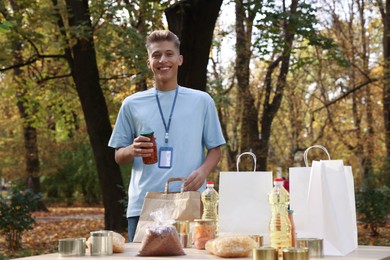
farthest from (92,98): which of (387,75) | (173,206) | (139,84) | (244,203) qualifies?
(244,203)

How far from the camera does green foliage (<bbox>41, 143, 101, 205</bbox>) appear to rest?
27.9m

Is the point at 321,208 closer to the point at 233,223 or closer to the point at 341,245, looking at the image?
the point at 341,245

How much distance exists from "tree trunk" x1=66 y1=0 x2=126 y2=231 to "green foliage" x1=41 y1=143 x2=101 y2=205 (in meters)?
14.2

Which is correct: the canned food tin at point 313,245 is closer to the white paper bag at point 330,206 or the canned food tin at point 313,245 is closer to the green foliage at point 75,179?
the white paper bag at point 330,206

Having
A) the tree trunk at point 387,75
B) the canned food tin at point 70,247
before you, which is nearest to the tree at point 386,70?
the tree trunk at point 387,75

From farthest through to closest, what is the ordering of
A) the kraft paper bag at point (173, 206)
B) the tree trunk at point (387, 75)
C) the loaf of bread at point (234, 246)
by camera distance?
the tree trunk at point (387, 75) < the kraft paper bag at point (173, 206) < the loaf of bread at point (234, 246)

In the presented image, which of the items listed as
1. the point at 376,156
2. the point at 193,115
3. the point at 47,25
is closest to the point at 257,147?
the point at 376,156

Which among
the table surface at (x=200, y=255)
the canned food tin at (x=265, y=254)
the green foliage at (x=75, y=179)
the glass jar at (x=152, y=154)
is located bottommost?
the table surface at (x=200, y=255)

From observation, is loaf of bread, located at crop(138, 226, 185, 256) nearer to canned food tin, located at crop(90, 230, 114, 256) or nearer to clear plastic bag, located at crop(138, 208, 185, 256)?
clear plastic bag, located at crop(138, 208, 185, 256)

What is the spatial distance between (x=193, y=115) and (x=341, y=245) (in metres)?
1.22

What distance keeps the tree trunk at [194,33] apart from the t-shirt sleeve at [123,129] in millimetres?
5428

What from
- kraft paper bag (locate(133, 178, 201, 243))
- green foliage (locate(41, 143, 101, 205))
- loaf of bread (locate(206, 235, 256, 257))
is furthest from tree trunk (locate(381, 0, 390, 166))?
loaf of bread (locate(206, 235, 256, 257))

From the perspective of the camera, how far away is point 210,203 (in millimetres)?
2902

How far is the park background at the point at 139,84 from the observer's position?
11.9 m
